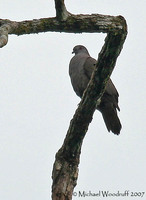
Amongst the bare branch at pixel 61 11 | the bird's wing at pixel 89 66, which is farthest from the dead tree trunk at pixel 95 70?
the bird's wing at pixel 89 66

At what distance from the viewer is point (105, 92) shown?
732 centimetres

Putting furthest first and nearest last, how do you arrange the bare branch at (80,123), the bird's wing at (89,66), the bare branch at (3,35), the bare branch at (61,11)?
the bird's wing at (89,66)
the bare branch at (80,123)
the bare branch at (61,11)
the bare branch at (3,35)

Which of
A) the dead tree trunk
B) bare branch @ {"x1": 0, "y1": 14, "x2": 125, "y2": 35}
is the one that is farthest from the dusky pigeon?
bare branch @ {"x1": 0, "y1": 14, "x2": 125, "y2": 35}

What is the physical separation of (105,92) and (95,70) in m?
2.60

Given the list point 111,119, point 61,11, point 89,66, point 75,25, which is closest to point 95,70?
point 75,25

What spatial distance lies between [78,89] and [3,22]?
3979mm

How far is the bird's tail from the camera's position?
7086 millimetres

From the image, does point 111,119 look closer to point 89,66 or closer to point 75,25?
point 89,66

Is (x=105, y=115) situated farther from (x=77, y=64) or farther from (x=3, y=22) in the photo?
(x=3, y=22)

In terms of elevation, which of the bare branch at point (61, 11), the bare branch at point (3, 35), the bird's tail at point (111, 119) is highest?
the bird's tail at point (111, 119)

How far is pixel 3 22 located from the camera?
3.78 metres

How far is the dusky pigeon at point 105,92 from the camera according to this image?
7153 mm

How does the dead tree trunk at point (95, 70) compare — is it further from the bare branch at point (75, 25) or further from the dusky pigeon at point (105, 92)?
the dusky pigeon at point (105, 92)

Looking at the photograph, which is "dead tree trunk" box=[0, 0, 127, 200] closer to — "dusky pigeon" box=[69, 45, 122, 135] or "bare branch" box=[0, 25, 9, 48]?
"bare branch" box=[0, 25, 9, 48]
